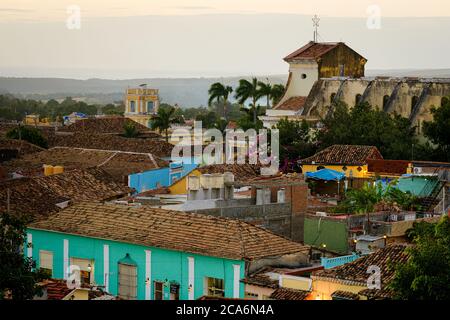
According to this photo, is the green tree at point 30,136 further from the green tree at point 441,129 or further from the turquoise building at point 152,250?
the turquoise building at point 152,250

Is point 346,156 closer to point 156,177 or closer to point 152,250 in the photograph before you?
point 156,177

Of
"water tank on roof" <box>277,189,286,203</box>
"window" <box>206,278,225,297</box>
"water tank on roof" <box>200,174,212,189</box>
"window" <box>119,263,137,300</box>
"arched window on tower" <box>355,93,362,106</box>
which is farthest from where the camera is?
"arched window on tower" <box>355,93,362,106</box>

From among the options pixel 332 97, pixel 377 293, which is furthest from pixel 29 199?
pixel 332 97

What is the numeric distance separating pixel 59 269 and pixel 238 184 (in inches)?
222

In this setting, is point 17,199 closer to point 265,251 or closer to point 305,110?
point 265,251

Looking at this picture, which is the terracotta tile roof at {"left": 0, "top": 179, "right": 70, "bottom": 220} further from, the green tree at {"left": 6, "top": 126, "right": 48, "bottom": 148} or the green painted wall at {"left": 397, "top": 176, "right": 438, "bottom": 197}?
the green tree at {"left": 6, "top": 126, "right": 48, "bottom": 148}

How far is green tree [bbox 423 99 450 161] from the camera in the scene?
44.9 meters

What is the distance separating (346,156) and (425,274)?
77.6 feet

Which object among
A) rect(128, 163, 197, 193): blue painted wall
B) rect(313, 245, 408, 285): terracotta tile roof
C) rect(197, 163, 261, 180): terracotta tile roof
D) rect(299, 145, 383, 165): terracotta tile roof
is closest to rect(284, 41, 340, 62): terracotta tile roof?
rect(299, 145, 383, 165): terracotta tile roof

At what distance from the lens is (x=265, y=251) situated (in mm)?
22688

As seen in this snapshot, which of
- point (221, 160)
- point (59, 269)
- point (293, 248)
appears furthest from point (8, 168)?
point (293, 248)

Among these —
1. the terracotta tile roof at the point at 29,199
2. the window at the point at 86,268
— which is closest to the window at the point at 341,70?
the terracotta tile roof at the point at 29,199

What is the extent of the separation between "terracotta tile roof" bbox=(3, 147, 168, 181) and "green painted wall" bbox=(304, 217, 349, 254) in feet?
47.1

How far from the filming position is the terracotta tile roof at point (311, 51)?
55.0m
